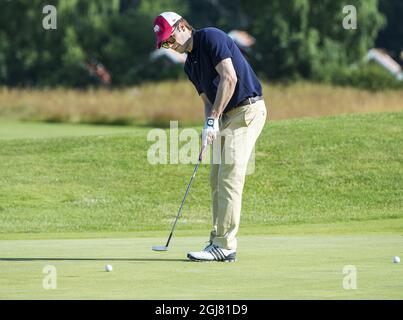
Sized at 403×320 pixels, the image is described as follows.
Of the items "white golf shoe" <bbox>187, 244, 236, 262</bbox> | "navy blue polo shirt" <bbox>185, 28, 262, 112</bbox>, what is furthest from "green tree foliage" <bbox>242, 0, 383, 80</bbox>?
"white golf shoe" <bbox>187, 244, 236, 262</bbox>

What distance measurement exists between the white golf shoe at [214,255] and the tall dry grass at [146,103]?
2614cm

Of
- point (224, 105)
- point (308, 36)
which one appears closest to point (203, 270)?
point (224, 105)

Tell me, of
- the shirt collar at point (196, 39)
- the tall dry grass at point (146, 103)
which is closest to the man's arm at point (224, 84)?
the shirt collar at point (196, 39)

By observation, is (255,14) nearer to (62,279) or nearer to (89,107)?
(89,107)

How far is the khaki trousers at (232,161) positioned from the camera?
952 centimetres

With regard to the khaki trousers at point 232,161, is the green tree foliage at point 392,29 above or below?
above

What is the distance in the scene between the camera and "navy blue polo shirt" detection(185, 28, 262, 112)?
940 centimetres

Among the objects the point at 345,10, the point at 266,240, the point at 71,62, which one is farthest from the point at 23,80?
the point at 266,240

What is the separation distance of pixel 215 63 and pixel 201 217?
24.1 ft

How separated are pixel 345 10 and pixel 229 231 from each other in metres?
44.2

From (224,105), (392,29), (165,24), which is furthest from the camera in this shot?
(392,29)

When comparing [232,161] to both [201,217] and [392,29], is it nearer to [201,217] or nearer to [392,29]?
[201,217]

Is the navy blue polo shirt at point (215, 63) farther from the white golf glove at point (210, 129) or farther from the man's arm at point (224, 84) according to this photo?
the white golf glove at point (210, 129)

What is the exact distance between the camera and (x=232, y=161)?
9523 mm
